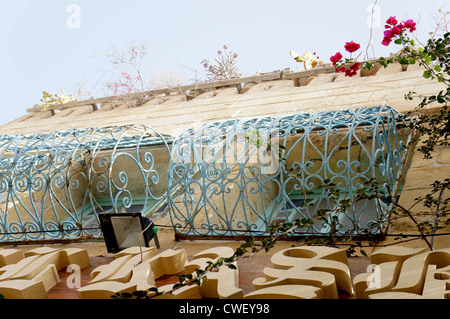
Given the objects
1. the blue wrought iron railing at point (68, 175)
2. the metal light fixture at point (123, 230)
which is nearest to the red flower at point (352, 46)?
the blue wrought iron railing at point (68, 175)

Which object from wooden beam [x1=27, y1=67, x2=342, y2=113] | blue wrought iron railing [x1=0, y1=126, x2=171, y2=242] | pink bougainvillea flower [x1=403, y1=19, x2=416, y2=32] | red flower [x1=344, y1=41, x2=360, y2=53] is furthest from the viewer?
wooden beam [x1=27, y1=67, x2=342, y2=113]

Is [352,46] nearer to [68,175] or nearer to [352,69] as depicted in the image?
[352,69]

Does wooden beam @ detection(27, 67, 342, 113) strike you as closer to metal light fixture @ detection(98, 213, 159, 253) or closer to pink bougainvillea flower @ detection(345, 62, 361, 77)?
pink bougainvillea flower @ detection(345, 62, 361, 77)

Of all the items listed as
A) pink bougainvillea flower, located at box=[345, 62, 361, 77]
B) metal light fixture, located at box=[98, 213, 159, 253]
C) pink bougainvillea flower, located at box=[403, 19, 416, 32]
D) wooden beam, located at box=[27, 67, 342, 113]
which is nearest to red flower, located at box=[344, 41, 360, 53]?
pink bougainvillea flower, located at box=[345, 62, 361, 77]

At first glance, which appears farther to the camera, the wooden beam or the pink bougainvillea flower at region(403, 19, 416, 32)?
the wooden beam

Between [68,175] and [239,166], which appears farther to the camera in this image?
[68,175]

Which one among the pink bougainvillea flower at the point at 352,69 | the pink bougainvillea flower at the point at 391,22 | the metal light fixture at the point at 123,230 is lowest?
the metal light fixture at the point at 123,230

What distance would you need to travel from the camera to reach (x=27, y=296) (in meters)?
2.74

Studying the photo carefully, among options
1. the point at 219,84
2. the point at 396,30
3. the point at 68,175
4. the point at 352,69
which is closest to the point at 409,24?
the point at 396,30

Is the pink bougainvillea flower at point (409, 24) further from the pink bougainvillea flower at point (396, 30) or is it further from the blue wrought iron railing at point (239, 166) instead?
the blue wrought iron railing at point (239, 166)

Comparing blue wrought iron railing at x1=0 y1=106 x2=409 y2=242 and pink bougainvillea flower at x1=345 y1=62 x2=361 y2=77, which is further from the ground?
pink bougainvillea flower at x1=345 y1=62 x2=361 y2=77

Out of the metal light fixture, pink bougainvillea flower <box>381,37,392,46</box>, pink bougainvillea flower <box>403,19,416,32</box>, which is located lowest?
the metal light fixture

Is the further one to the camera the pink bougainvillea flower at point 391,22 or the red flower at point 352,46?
the red flower at point 352,46

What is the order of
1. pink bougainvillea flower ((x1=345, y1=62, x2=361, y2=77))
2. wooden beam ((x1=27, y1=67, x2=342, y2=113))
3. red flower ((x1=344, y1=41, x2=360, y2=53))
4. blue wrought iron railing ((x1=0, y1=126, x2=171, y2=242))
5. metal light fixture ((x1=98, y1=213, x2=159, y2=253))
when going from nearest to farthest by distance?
metal light fixture ((x1=98, y1=213, x2=159, y2=253)) → pink bougainvillea flower ((x1=345, y1=62, x2=361, y2=77)) → red flower ((x1=344, y1=41, x2=360, y2=53)) → blue wrought iron railing ((x1=0, y1=126, x2=171, y2=242)) → wooden beam ((x1=27, y1=67, x2=342, y2=113))
